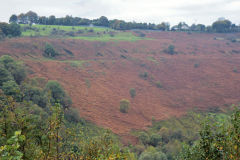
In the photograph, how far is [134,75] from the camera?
43906 millimetres

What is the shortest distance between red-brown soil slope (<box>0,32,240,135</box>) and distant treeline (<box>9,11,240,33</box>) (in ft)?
54.8

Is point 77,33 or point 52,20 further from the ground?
point 52,20

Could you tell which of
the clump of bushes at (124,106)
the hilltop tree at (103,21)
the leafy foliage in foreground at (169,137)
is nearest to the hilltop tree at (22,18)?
the hilltop tree at (103,21)

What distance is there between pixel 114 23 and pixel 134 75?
3700 cm

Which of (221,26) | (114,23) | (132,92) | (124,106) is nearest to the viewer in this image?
(124,106)

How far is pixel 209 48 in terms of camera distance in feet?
213

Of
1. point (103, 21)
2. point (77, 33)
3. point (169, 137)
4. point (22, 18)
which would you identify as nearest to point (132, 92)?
point (169, 137)

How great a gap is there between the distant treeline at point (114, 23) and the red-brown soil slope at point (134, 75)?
16705 mm

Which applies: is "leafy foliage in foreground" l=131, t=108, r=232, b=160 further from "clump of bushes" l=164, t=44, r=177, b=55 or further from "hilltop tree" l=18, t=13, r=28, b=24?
"hilltop tree" l=18, t=13, r=28, b=24

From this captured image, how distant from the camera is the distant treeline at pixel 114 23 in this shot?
66.1 m

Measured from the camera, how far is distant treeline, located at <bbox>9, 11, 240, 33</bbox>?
66125 millimetres

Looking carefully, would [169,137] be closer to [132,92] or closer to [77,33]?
[132,92]

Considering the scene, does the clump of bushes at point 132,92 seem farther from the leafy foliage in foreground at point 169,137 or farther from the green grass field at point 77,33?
the green grass field at point 77,33

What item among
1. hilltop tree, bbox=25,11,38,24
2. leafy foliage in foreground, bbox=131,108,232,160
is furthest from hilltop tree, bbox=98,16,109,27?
leafy foliage in foreground, bbox=131,108,232,160
